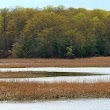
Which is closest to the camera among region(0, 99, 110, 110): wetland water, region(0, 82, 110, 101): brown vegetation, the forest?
region(0, 99, 110, 110): wetland water

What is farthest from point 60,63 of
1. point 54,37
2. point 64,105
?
point 64,105

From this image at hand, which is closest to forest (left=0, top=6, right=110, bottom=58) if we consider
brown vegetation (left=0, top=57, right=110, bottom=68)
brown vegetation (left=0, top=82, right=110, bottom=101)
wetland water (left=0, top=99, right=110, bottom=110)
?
brown vegetation (left=0, top=57, right=110, bottom=68)

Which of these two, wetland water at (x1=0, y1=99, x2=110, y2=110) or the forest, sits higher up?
the forest

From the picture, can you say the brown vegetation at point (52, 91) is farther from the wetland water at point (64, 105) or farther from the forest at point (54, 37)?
the forest at point (54, 37)

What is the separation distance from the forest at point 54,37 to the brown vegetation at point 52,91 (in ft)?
189

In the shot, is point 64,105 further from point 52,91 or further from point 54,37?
point 54,37

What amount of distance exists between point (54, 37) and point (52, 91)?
63231mm

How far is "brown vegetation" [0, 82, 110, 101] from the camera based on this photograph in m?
23.6

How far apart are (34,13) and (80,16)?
38.7ft

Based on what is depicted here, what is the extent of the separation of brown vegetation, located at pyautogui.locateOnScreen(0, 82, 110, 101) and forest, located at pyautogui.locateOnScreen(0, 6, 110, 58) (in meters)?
57.6

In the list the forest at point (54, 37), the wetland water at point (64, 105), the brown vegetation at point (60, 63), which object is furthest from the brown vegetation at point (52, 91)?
the forest at point (54, 37)

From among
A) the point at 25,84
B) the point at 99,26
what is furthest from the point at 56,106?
the point at 99,26

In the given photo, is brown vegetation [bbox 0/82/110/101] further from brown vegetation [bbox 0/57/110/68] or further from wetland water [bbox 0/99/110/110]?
brown vegetation [bbox 0/57/110/68]

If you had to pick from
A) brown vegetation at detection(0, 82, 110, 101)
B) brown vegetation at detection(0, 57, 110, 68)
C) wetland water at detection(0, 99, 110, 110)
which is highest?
brown vegetation at detection(0, 82, 110, 101)
